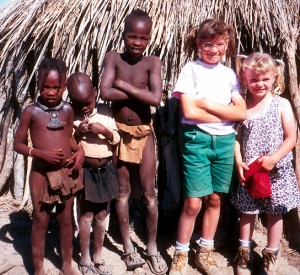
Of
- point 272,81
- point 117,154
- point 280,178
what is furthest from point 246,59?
point 117,154

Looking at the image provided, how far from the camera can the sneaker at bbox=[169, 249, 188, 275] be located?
130 inches

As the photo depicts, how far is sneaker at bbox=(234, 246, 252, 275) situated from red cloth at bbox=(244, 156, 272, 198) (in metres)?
0.51

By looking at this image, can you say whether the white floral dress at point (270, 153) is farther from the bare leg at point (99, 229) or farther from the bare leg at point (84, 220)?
the bare leg at point (84, 220)

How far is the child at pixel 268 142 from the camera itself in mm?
3154

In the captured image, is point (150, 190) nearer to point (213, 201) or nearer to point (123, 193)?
point (123, 193)

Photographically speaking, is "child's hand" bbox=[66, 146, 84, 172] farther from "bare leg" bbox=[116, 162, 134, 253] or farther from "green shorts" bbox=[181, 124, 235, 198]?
"green shorts" bbox=[181, 124, 235, 198]

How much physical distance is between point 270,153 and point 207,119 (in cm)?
55

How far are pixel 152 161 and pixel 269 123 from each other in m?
0.91

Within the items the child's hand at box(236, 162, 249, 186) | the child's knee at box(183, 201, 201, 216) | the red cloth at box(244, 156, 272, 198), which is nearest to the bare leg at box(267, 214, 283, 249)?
the red cloth at box(244, 156, 272, 198)

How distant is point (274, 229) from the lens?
3328mm

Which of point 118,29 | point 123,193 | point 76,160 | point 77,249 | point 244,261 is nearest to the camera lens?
point 76,160

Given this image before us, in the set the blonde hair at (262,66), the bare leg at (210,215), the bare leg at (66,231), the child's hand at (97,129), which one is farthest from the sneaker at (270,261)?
the child's hand at (97,129)

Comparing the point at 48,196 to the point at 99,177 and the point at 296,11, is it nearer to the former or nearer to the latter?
the point at 99,177

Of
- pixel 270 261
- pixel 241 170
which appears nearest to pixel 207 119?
pixel 241 170
